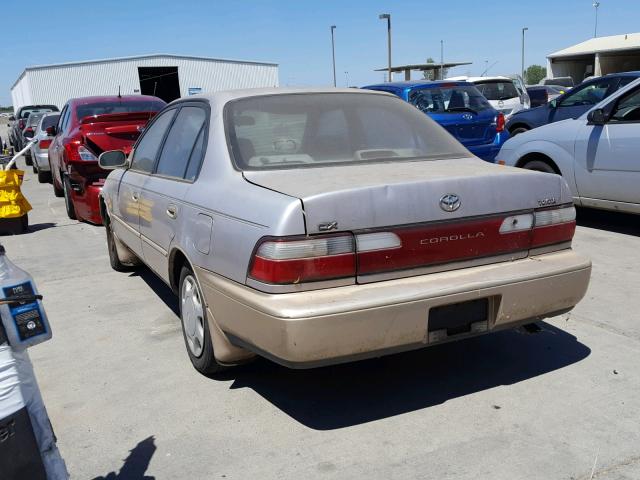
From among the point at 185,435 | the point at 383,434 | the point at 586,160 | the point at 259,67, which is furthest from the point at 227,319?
the point at 259,67

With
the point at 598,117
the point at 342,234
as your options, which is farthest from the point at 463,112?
the point at 342,234

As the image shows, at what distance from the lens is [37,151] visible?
14328mm

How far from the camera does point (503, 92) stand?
50.7 ft

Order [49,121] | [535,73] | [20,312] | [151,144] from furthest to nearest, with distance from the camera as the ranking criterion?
1. [535,73]
2. [49,121]
3. [151,144]
4. [20,312]

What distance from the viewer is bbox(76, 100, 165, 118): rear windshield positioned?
9.76 metres

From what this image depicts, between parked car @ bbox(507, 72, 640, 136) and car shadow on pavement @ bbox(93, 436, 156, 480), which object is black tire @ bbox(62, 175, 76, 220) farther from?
parked car @ bbox(507, 72, 640, 136)

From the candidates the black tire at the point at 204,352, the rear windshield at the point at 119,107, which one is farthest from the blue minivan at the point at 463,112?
the black tire at the point at 204,352

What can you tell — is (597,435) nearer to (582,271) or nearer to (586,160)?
(582,271)

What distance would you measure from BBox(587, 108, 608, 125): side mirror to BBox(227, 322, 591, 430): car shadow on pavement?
11.0ft

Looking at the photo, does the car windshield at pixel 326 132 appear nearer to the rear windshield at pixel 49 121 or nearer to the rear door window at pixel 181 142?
the rear door window at pixel 181 142

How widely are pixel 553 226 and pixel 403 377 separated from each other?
1148mm

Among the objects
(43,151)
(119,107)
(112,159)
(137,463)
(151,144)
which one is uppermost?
(119,107)

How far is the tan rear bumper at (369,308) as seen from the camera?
2.84 m

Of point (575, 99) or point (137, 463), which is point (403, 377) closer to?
point (137, 463)
